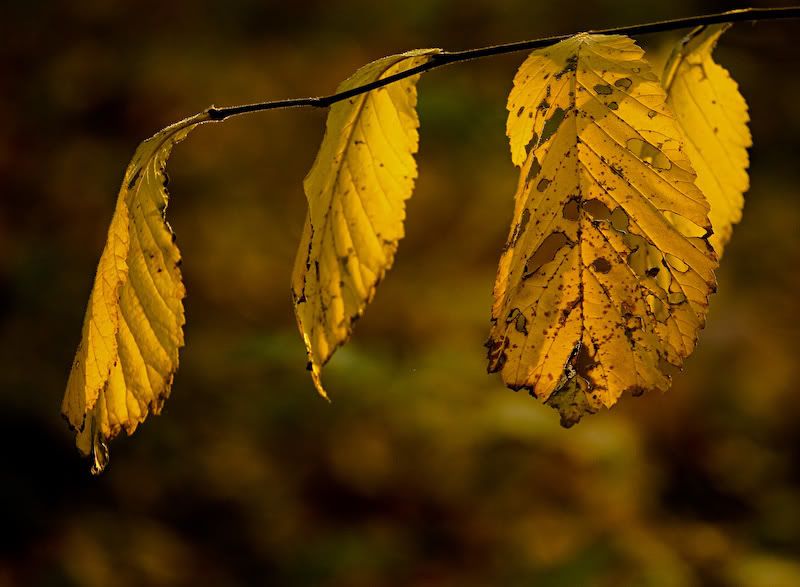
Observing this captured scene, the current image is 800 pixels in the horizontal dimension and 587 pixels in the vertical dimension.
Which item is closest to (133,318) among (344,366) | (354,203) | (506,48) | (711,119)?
(354,203)

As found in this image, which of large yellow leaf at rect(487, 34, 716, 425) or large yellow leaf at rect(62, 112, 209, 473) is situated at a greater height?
large yellow leaf at rect(487, 34, 716, 425)

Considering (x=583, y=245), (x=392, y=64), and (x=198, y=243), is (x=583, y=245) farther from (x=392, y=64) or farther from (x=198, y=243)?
(x=198, y=243)

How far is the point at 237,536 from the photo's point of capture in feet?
8.72

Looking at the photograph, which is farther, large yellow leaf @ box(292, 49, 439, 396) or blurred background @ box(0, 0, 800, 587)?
blurred background @ box(0, 0, 800, 587)

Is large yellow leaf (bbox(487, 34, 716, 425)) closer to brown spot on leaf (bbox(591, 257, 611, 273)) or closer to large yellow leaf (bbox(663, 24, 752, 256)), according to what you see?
brown spot on leaf (bbox(591, 257, 611, 273))

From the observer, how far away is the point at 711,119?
2.08ft

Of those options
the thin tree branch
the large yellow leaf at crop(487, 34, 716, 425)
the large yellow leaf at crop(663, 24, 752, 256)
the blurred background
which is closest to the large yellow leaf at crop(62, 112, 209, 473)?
the thin tree branch

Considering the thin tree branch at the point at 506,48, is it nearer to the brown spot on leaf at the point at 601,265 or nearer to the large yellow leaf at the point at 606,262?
the large yellow leaf at the point at 606,262

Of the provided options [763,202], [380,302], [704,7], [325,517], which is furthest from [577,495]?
[704,7]

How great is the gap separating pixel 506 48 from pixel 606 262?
5.3 inches

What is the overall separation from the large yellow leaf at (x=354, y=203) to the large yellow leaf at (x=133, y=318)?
0.08m

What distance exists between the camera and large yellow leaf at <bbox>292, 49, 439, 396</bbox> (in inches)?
18.9

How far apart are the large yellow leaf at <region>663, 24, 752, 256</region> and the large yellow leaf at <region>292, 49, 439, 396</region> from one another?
238 mm

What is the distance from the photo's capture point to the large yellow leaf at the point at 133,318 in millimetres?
481
